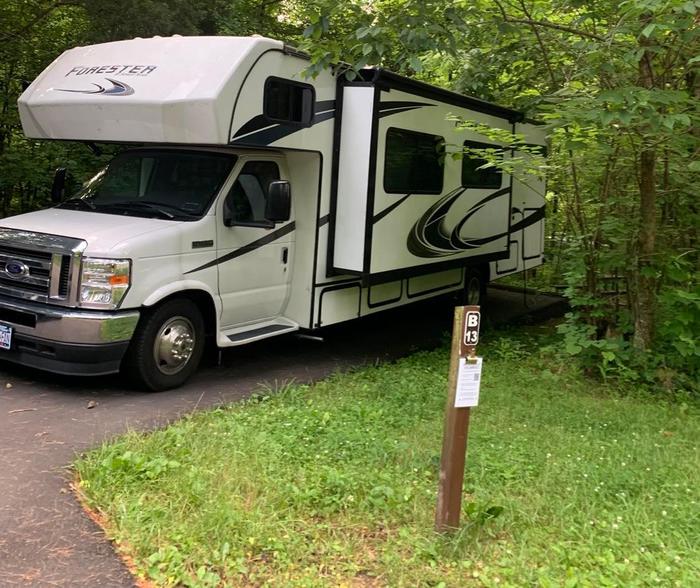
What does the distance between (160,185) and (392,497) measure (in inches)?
152

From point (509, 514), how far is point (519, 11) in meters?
5.58

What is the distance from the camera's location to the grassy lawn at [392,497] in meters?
3.20

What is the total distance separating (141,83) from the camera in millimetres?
5945

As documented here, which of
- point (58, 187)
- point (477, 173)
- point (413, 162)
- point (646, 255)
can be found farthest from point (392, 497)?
point (477, 173)

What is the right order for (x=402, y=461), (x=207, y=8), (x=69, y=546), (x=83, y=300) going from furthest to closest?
1. (x=207, y=8)
2. (x=83, y=300)
3. (x=402, y=461)
4. (x=69, y=546)

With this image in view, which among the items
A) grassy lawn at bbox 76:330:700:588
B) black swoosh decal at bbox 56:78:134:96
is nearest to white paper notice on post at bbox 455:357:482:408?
grassy lawn at bbox 76:330:700:588

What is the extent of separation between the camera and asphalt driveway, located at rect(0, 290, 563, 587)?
3.29 metres

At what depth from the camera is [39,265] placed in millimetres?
5551

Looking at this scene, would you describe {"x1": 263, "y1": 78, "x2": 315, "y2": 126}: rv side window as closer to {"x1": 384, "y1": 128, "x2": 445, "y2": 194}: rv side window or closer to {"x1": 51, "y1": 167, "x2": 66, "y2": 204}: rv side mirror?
{"x1": 384, "y1": 128, "x2": 445, "y2": 194}: rv side window

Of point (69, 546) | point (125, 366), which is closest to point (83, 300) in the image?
point (125, 366)

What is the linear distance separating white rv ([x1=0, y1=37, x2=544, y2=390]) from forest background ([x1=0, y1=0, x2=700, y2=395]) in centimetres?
58

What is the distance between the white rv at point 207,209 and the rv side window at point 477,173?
1.13m

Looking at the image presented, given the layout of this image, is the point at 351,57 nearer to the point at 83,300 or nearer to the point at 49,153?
the point at 83,300

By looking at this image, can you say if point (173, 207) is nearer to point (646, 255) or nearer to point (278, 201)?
point (278, 201)
